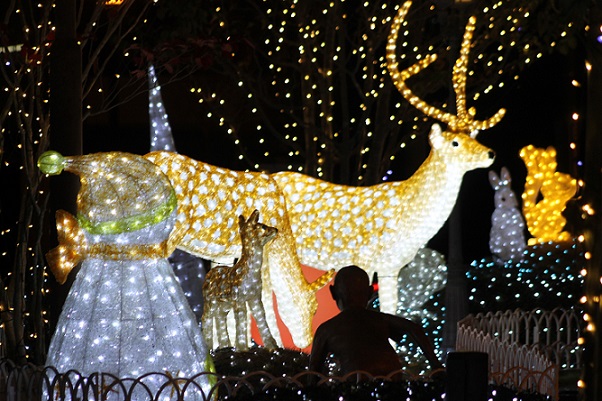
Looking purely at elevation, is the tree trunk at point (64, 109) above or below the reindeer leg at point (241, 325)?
above

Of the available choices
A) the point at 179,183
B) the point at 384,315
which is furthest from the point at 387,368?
the point at 179,183

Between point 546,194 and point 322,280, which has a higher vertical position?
point 546,194

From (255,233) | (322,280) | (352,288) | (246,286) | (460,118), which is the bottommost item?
(352,288)

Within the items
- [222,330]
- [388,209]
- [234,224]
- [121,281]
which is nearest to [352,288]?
[121,281]

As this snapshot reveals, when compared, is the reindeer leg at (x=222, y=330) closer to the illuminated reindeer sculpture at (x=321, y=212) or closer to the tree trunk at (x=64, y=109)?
the illuminated reindeer sculpture at (x=321, y=212)

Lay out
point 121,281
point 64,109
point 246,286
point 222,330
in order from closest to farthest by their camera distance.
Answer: point 121,281
point 64,109
point 246,286
point 222,330

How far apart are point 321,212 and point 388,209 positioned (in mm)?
663

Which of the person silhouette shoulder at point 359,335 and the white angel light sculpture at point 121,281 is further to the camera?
the white angel light sculpture at point 121,281

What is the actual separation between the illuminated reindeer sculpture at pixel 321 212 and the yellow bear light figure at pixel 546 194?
17.2ft

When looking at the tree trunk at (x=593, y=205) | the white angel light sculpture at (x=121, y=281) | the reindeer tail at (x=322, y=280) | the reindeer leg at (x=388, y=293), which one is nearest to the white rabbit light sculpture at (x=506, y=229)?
the reindeer leg at (x=388, y=293)

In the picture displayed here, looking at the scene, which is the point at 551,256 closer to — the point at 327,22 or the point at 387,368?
the point at 327,22

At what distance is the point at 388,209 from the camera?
12086 millimetres

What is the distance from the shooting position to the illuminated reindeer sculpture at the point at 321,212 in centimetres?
1140

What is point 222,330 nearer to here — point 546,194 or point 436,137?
point 436,137
